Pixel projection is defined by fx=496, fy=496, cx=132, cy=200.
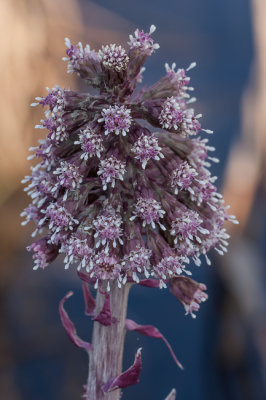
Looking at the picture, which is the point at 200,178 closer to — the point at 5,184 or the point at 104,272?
the point at 104,272

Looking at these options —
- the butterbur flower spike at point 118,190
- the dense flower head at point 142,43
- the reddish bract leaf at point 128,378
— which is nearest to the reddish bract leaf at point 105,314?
the butterbur flower spike at point 118,190

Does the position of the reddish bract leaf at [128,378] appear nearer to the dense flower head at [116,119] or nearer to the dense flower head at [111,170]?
the dense flower head at [111,170]

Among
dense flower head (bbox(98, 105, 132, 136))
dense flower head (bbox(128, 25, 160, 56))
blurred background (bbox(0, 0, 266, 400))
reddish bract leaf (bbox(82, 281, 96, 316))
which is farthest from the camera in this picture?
blurred background (bbox(0, 0, 266, 400))

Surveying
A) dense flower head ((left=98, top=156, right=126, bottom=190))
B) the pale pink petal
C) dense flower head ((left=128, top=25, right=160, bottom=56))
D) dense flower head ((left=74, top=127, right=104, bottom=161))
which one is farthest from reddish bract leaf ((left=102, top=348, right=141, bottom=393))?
dense flower head ((left=128, top=25, right=160, bottom=56))

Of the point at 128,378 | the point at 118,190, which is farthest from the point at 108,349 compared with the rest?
the point at 118,190

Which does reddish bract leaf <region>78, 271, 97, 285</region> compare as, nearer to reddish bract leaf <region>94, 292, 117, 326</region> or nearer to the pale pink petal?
reddish bract leaf <region>94, 292, 117, 326</region>

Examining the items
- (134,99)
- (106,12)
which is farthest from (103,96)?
(106,12)

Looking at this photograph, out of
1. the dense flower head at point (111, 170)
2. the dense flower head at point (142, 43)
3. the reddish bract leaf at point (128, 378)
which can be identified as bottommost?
the reddish bract leaf at point (128, 378)
